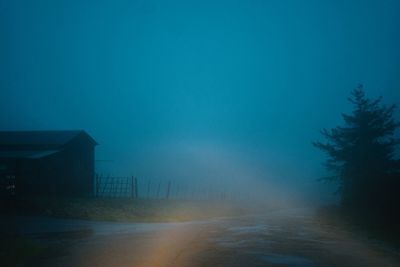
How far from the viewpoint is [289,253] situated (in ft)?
44.5

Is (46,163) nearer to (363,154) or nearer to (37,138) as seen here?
(37,138)

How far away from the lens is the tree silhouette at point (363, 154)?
24573mm

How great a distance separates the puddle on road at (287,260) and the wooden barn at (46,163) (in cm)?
2267

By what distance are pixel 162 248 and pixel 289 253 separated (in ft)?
15.3

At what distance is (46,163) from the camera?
3750 centimetres

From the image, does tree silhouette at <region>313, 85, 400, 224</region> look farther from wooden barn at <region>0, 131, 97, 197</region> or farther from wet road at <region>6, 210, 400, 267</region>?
wooden barn at <region>0, 131, 97, 197</region>

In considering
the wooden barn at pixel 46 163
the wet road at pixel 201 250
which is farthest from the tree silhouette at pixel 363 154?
the wooden barn at pixel 46 163

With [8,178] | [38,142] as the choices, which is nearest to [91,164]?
[38,142]

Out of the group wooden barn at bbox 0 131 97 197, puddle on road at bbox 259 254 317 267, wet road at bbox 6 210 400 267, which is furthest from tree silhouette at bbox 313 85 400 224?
wooden barn at bbox 0 131 97 197

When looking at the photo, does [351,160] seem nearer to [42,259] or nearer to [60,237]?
[60,237]

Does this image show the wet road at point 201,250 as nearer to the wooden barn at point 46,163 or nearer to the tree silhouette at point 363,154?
the tree silhouette at point 363,154

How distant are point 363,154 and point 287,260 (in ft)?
57.4

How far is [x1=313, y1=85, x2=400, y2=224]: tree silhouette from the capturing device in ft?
80.6

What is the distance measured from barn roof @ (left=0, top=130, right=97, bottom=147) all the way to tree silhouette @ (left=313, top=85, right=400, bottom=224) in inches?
1086
